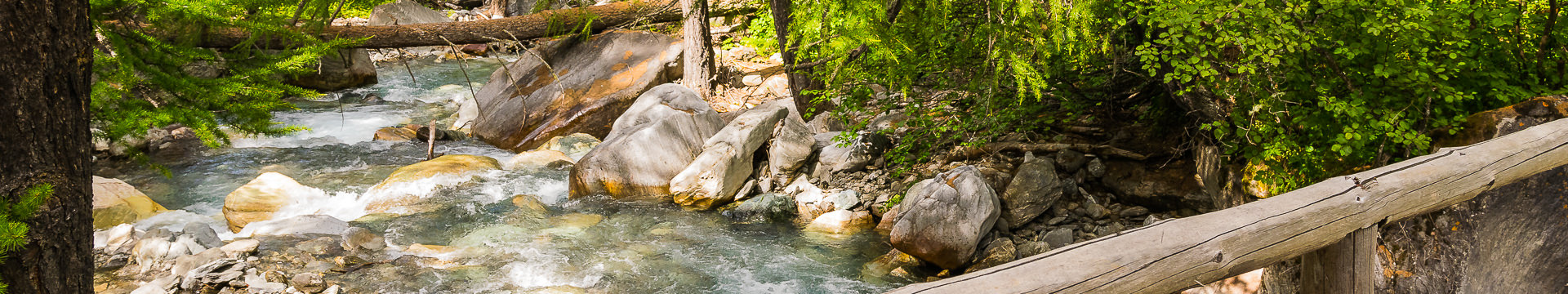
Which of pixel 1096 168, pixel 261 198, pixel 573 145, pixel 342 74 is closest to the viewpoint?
pixel 1096 168

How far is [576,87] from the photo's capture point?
431 inches

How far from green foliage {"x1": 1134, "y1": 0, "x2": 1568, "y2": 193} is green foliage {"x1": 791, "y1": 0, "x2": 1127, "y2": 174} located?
25.2 inches

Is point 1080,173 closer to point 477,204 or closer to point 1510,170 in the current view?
point 1510,170

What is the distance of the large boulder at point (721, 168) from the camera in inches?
301

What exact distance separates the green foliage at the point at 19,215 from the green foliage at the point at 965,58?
2363 mm

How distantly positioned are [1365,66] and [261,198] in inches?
321

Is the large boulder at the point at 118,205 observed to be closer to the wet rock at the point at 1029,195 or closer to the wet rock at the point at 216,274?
the wet rock at the point at 216,274

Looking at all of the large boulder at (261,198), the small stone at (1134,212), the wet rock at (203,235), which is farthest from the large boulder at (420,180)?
the small stone at (1134,212)

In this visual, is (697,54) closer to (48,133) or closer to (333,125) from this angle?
(333,125)

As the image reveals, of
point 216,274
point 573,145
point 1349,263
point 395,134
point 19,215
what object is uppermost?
point 19,215

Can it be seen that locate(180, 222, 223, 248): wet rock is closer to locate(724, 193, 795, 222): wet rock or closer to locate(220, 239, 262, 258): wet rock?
locate(220, 239, 262, 258): wet rock

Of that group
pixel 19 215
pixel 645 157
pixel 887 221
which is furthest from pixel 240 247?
pixel 887 221

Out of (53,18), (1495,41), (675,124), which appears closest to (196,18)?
(53,18)

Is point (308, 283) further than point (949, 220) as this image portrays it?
No
